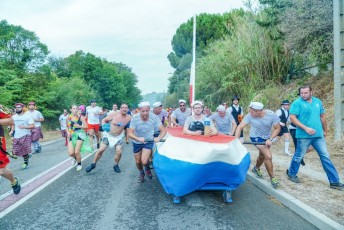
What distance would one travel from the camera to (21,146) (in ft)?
32.0

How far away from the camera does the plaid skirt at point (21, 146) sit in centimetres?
967

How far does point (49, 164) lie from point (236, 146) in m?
6.50

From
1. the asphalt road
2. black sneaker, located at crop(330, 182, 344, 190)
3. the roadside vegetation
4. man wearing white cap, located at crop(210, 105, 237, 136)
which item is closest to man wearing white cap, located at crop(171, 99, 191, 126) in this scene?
man wearing white cap, located at crop(210, 105, 237, 136)

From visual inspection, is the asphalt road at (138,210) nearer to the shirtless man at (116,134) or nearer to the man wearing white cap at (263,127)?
the man wearing white cap at (263,127)

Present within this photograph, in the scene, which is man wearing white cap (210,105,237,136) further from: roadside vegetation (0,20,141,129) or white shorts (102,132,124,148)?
roadside vegetation (0,20,141,129)

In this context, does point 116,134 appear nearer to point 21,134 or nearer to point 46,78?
point 21,134

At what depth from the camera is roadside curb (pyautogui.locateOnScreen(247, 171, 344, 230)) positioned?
441 centimetres

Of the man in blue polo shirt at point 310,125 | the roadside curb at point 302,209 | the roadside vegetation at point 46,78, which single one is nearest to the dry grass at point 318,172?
the roadside curb at point 302,209

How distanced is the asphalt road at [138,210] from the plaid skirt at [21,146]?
2516mm

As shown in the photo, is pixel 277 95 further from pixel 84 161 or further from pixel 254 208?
pixel 254 208

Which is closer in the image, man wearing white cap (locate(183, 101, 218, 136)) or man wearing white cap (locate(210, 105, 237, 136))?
man wearing white cap (locate(183, 101, 218, 136))

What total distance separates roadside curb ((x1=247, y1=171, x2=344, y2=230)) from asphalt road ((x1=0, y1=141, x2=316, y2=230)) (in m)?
0.09

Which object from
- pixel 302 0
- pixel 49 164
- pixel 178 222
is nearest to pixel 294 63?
pixel 302 0

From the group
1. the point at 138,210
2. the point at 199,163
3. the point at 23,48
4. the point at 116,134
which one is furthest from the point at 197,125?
the point at 23,48
